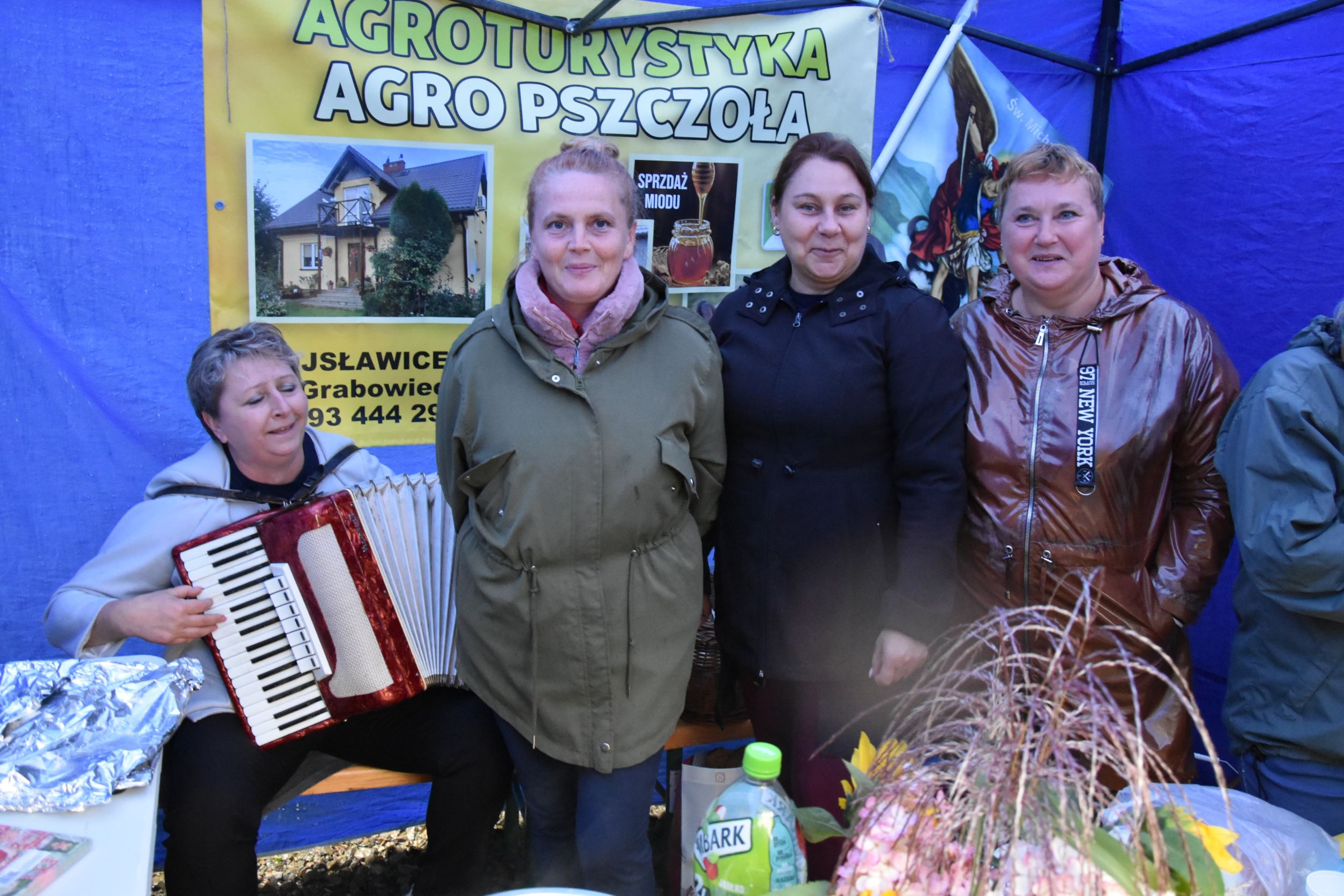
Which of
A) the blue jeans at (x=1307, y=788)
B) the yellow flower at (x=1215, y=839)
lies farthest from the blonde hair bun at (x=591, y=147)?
the blue jeans at (x=1307, y=788)

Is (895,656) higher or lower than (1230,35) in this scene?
lower

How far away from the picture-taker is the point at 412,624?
7.47ft

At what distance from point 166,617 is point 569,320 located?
1.20 meters

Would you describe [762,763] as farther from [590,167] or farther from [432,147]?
[432,147]

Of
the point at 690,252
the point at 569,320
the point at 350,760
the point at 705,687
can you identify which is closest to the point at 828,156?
the point at 569,320

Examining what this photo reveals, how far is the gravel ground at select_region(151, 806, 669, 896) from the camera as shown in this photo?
2.88 metres

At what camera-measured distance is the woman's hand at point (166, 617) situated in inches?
81.4

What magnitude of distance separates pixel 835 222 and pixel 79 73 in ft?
6.60

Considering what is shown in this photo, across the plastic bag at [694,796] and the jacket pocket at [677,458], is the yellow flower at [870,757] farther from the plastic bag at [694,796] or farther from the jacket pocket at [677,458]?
the plastic bag at [694,796]

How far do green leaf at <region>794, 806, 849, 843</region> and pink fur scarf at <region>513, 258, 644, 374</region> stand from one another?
3.29ft

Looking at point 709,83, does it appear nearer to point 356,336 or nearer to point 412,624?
point 356,336

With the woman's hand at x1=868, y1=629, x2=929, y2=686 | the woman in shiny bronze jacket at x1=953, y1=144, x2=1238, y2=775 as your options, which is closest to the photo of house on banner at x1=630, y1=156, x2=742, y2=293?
the woman in shiny bronze jacket at x1=953, y1=144, x2=1238, y2=775

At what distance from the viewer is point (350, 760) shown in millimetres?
2389

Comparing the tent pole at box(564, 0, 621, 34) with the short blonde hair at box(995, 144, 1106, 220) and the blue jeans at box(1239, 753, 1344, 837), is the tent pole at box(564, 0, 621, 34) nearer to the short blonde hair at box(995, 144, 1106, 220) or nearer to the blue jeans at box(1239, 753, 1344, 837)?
the short blonde hair at box(995, 144, 1106, 220)
